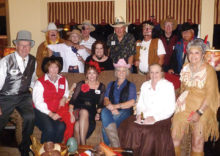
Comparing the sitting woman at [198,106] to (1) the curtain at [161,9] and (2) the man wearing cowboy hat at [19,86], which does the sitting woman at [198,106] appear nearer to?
(2) the man wearing cowboy hat at [19,86]

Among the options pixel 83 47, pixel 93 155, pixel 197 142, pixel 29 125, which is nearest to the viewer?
pixel 93 155

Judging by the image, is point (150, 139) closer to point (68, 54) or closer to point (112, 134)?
point (112, 134)

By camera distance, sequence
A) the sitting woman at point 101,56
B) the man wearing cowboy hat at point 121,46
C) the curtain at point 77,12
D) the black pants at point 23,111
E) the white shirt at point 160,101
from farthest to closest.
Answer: the curtain at point 77,12 → the man wearing cowboy hat at point 121,46 → the sitting woman at point 101,56 → the black pants at point 23,111 → the white shirt at point 160,101

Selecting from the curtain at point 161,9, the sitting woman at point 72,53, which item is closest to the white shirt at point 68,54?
the sitting woman at point 72,53

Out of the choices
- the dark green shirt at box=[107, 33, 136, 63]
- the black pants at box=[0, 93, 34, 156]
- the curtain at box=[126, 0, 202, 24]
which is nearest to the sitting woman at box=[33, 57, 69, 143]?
the black pants at box=[0, 93, 34, 156]

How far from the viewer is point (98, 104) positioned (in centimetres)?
320

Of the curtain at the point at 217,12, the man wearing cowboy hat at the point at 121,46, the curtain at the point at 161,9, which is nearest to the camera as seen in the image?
the man wearing cowboy hat at the point at 121,46

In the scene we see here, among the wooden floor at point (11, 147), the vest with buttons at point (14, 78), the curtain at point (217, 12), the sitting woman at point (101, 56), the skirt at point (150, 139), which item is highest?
the curtain at point (217, 12)

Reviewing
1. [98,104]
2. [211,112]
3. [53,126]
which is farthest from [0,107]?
[211,112]

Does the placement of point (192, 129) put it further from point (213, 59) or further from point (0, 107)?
point (0, 107)

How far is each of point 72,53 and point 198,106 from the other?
224 cm

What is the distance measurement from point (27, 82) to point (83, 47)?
4.11 ft

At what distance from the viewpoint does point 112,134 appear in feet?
9.11

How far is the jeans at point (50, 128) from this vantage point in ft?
9.25
